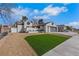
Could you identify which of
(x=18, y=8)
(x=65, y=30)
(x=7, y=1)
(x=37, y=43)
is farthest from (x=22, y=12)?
(x=65, y=30)

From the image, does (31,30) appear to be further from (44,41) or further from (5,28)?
(5,28)

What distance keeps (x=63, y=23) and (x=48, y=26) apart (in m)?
0.22

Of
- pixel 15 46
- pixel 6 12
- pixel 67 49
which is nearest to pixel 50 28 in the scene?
pixel 67 49

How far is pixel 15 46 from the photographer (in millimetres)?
2846

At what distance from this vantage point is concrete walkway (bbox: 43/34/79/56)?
277 centimetres

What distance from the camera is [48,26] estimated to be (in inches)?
115

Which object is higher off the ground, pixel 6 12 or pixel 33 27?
pixel 6 12

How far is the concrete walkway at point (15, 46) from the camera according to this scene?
Result: 110 inches

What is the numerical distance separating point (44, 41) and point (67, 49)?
331 mm

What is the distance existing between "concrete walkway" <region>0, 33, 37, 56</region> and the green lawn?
0.07m

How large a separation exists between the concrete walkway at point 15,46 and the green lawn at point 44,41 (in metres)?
0.07

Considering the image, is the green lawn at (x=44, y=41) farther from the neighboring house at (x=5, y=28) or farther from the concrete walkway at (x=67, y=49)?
the neighboring house at (x=5, y=28)

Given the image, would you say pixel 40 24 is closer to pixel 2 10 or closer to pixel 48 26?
pixel 48 26

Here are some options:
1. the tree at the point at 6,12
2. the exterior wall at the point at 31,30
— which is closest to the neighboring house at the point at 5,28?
the tree at the point at 6,12
